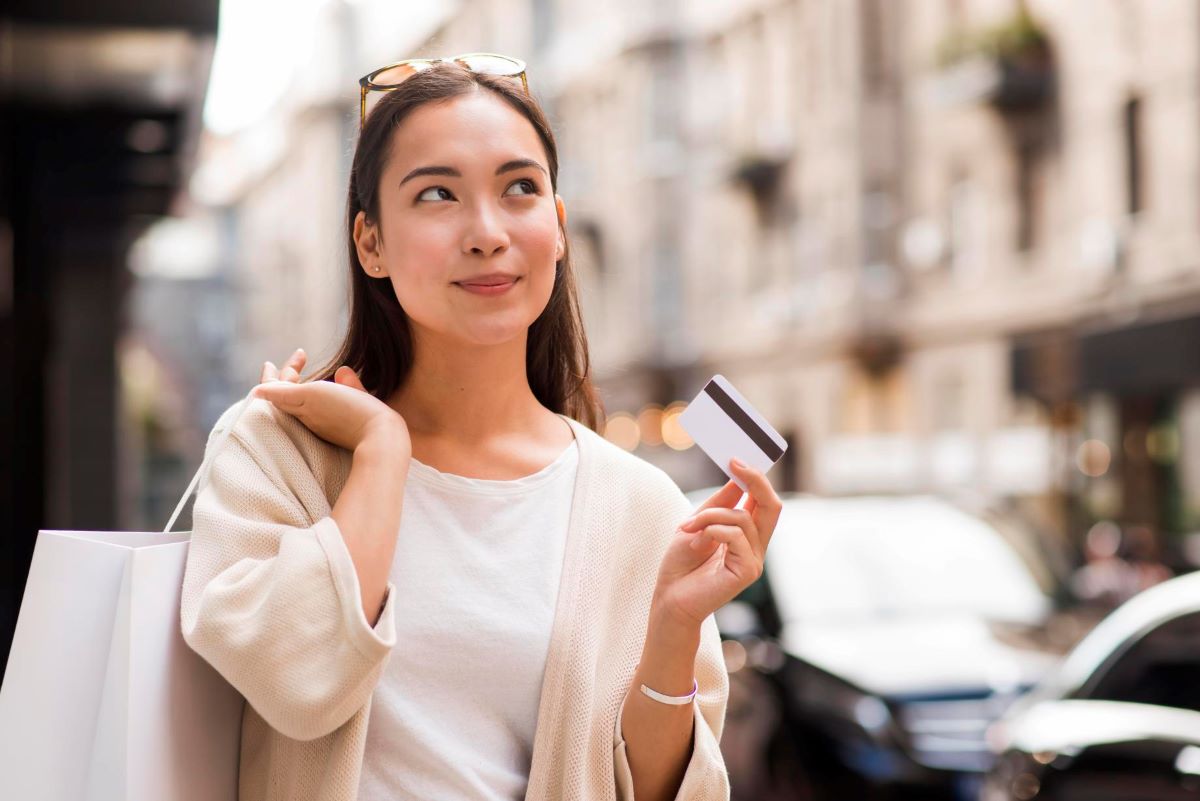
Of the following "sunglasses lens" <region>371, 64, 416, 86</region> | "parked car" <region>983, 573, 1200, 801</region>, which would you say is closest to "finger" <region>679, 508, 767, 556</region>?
"sunglasses lens" <region>371, 64, 416, 86</region>

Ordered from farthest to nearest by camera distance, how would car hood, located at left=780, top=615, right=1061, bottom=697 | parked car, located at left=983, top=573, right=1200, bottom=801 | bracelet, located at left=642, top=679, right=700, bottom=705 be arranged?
car hood, located at left=780, top=615, right=1061, bottom=697 → parked car, located at left=983, top=573, right=1200, bottom=801 → bracelet, located at left=642, top=679, right=700, bottom=705

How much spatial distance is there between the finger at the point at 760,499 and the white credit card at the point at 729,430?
0.02m

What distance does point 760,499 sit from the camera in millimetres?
1979

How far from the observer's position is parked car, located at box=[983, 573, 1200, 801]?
407cm

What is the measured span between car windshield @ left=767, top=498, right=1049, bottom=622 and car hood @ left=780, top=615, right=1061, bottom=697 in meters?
0.12

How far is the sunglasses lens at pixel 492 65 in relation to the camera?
2.14 meters

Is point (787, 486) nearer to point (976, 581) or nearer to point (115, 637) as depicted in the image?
point (976, 581)

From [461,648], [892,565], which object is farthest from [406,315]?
[892,565]

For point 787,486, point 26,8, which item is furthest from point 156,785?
point 787,486

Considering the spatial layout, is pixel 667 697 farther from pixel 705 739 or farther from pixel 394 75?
pixel 394 75

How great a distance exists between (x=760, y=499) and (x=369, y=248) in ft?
2.07

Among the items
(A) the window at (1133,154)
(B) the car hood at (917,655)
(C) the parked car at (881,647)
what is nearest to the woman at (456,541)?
(C) the parked car at (881,647)

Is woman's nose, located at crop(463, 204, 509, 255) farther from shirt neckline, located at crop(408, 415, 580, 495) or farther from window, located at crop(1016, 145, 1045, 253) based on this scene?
window, located at crop(1016, 145, 1045, 253)

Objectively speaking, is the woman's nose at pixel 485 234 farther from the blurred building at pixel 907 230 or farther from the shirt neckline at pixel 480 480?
the blurred building at pixel 907 230
